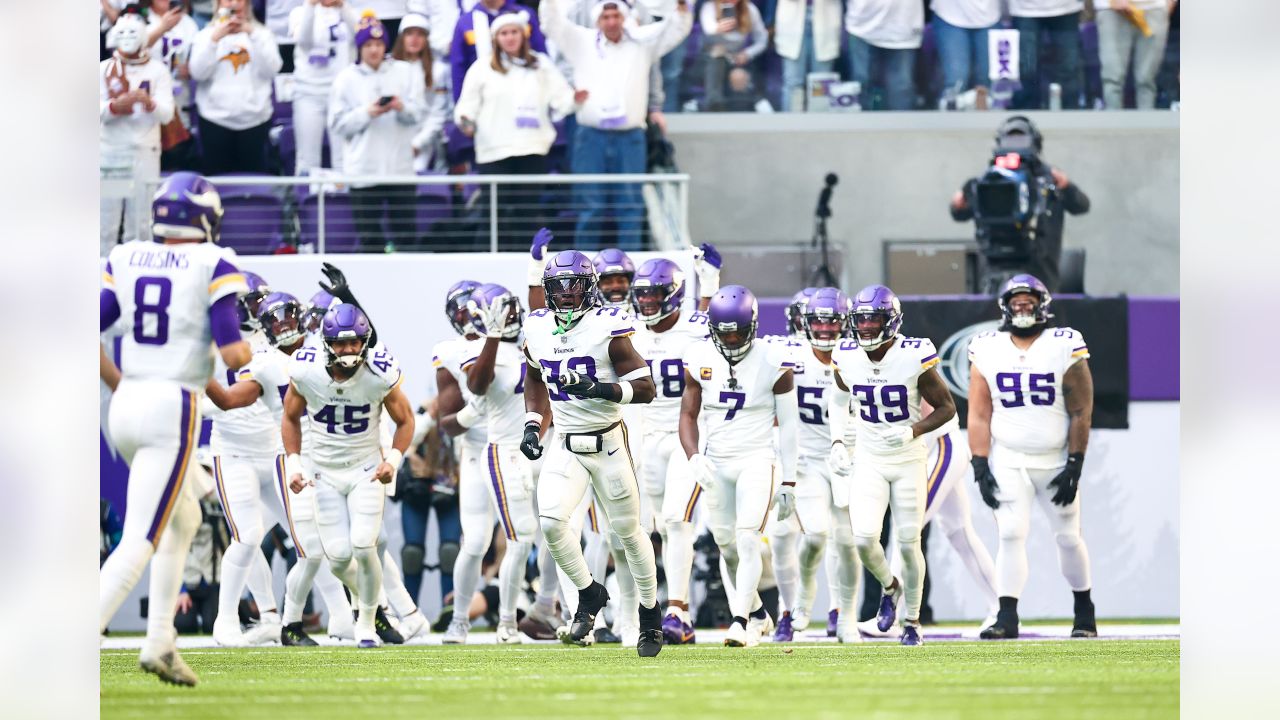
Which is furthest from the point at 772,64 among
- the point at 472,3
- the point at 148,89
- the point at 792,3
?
the point at 148,89

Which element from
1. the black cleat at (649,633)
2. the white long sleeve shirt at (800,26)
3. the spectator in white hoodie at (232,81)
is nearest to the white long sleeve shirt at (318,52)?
the spectator in white hoodie at (232,81)

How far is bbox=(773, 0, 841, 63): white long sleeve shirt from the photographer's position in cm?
1487

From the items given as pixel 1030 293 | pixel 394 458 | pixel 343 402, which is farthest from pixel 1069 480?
pixel 343 402

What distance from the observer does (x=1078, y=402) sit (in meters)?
10.5

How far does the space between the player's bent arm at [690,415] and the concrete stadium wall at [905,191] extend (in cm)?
643

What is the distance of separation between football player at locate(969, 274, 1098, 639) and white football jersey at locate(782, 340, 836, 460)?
0.85 m

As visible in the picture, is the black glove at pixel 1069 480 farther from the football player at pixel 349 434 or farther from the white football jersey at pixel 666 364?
the football player at pixel 349 434

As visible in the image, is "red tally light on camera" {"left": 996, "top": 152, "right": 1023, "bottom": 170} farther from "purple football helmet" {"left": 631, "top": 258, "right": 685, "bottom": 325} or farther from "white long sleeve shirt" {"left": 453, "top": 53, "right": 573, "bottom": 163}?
"purple football helmet" {"left": 631, "top": 258, "right": 685, "bottom": 325}

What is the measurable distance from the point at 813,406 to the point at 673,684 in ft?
12.3

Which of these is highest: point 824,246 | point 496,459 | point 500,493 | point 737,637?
point 824,246

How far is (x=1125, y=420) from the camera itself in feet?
44.5

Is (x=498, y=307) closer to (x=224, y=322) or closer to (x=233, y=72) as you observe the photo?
(x=224, y=322)

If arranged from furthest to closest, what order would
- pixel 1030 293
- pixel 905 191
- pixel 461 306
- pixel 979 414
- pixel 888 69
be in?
pixel 905 191, pixel 888 69, pixel 461 306, pixel 979 414, pixel 1030 293

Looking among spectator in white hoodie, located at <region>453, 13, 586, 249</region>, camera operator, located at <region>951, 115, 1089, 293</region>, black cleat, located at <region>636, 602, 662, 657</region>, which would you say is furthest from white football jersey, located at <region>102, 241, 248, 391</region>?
camera operator, located at <region>951, 115, 1089, 293</region>
